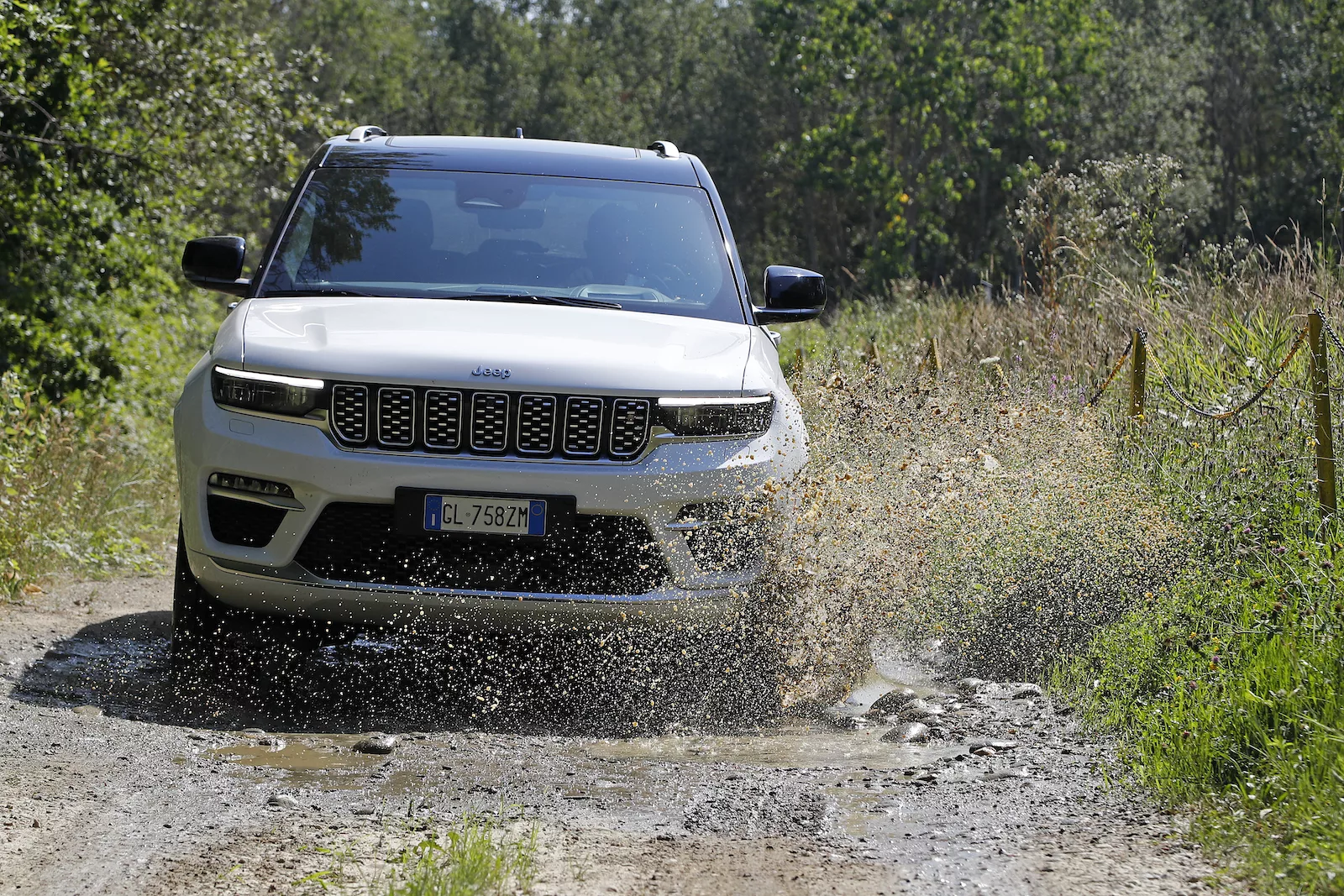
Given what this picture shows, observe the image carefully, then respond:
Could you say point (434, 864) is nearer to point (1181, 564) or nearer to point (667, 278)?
point (667, 278)

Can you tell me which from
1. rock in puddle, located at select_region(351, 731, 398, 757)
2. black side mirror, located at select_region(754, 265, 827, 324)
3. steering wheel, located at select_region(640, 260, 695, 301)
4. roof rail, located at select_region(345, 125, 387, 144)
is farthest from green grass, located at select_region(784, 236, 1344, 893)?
roof rail, located at select_region(345, 125, 387, 144)

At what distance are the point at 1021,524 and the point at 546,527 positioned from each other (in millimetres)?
2315

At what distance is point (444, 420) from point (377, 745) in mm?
1028

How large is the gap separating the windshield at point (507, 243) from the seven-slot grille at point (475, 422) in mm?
905

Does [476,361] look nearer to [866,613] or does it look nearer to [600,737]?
[600,737]

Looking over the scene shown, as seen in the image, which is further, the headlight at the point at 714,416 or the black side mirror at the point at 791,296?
the black side mirror at the point at 791,296

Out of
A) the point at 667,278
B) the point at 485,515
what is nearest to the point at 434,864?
the point at 485,515

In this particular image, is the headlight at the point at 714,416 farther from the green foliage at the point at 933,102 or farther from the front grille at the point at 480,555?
the green foliage at the point at 933,102

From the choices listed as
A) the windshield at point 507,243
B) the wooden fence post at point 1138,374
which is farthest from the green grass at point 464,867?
the wooden fence post at point 1138,374

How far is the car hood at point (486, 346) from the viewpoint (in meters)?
4.66

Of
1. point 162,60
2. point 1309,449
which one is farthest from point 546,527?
point 162,60

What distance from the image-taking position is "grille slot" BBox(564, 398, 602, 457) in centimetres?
469

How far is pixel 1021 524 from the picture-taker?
19.8ft

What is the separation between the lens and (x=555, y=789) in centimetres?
405
